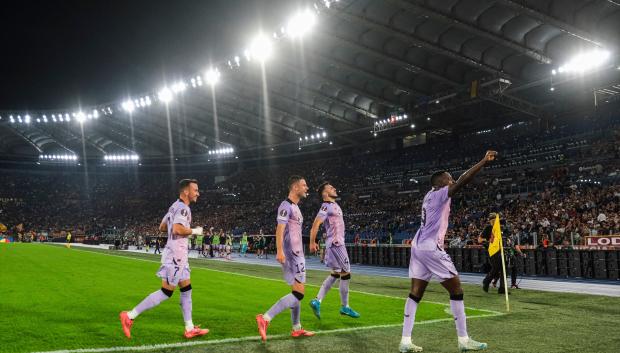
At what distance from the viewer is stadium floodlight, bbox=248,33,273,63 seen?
3859cm

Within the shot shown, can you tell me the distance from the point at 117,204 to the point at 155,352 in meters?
68.2

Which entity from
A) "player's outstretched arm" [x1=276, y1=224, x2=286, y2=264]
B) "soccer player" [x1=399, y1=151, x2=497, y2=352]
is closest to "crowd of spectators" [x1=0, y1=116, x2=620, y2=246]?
"soccer player" [x1=399, y1=151, x2=497, y2=352]

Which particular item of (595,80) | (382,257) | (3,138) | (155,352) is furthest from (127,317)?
(3,138)

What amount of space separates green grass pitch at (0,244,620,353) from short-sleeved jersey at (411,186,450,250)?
1.44m

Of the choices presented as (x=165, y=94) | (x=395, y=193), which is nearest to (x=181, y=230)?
(x=395, y=193)

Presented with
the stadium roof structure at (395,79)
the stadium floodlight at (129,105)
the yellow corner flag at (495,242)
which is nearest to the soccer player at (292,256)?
the yellow corner flag at (495,242)

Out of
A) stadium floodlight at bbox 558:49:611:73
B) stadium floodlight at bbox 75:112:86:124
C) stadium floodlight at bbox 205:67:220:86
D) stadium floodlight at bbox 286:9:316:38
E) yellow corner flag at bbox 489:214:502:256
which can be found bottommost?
yellow corner flag at bbox 489:214:502:256

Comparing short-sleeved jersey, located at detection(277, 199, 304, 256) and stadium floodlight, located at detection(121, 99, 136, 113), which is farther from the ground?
stadium floodlight, located at detection(121, 99, 136, 113)

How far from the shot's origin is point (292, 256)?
730 centimetres

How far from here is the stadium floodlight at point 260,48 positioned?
38594 millimetres

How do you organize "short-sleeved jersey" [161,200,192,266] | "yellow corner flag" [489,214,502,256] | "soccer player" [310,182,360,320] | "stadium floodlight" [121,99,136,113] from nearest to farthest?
"short-sleeved jersey" [161,200,192,266] → "soccer player" [310,182,360,320] → "yellow corner flag" [489,214,502,256] → "stadium floodlight" [121,99,136,113]

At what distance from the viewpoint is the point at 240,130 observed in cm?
6025

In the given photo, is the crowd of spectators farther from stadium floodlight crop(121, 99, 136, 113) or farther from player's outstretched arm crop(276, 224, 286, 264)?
player's outstretched arm crop(276, 224, 286, 264)

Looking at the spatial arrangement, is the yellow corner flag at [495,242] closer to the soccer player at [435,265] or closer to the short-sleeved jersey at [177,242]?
the soccer player at [435,265]
